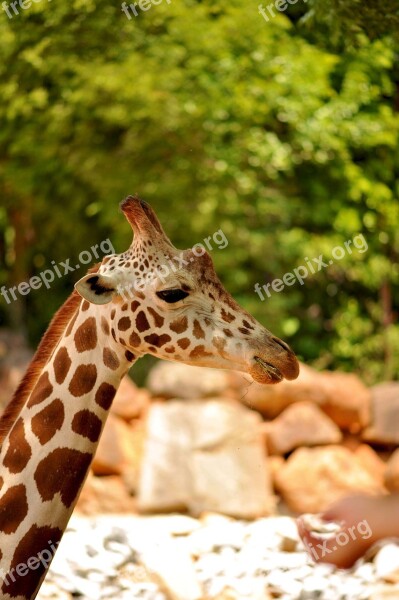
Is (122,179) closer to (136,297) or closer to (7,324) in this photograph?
(7,324)

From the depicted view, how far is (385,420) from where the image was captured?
797cm

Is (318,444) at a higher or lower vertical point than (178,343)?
lower

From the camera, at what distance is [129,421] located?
811cm

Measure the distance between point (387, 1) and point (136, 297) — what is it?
1979 millimetres

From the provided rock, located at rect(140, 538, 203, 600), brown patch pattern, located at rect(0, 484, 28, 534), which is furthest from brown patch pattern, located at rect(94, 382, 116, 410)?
rock, located at rect(140, 538, 203, 600)

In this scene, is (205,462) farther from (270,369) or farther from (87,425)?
(270,369)

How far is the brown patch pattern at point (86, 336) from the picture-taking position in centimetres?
292

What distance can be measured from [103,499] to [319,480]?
5.52 feet

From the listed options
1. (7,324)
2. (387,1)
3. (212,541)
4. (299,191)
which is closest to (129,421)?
(212,541)

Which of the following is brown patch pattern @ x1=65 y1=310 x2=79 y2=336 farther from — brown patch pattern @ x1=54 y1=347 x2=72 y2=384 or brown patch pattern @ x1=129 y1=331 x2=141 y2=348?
brown patch pattern @ x1=129 y1=331 x2=141 y2=348

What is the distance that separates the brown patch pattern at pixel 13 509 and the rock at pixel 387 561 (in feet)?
8.99

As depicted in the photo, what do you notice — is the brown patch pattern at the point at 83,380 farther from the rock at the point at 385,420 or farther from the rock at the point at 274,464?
the rock at the point at 385,420

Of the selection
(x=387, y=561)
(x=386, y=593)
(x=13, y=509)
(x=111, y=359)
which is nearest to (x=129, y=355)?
(x=111, y=359)

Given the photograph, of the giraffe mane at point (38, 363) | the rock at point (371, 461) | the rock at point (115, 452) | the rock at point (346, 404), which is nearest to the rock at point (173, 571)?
the giraffe mane at point (38, 363)
